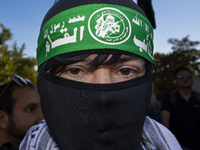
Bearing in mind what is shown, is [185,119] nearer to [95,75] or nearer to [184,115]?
[184,115]

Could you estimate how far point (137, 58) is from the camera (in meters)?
1.07

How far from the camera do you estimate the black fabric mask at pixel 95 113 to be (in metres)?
0.92

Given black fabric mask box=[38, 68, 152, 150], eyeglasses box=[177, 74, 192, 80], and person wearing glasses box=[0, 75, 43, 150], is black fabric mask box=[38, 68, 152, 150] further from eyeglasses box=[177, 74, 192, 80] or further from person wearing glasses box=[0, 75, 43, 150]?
eyeglasses box=[177, 74, 192, 80]

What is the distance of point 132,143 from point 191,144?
7.83 feet

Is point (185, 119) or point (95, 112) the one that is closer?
point (95, 112)

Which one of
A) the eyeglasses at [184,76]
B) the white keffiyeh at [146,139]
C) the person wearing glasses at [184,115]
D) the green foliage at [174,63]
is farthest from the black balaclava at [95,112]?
the green foliage at [174,63]

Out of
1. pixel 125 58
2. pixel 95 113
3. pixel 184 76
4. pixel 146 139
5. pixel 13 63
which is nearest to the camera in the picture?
pixel 95 113

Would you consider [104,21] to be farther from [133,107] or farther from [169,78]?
[169,78]

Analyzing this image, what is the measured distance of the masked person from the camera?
0.93 metres

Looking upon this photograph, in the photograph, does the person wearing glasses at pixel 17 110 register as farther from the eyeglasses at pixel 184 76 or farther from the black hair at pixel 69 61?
the eyeglasses at pixel 184 76

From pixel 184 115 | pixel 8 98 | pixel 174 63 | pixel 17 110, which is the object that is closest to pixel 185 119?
pixel 184 115

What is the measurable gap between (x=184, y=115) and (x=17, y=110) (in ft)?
8.37

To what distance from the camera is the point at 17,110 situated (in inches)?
81.5

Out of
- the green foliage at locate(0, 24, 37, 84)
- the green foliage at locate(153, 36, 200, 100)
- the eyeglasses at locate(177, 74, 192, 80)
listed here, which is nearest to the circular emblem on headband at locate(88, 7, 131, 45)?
the eyeglasses at locate(177, 74, 192, 80)
